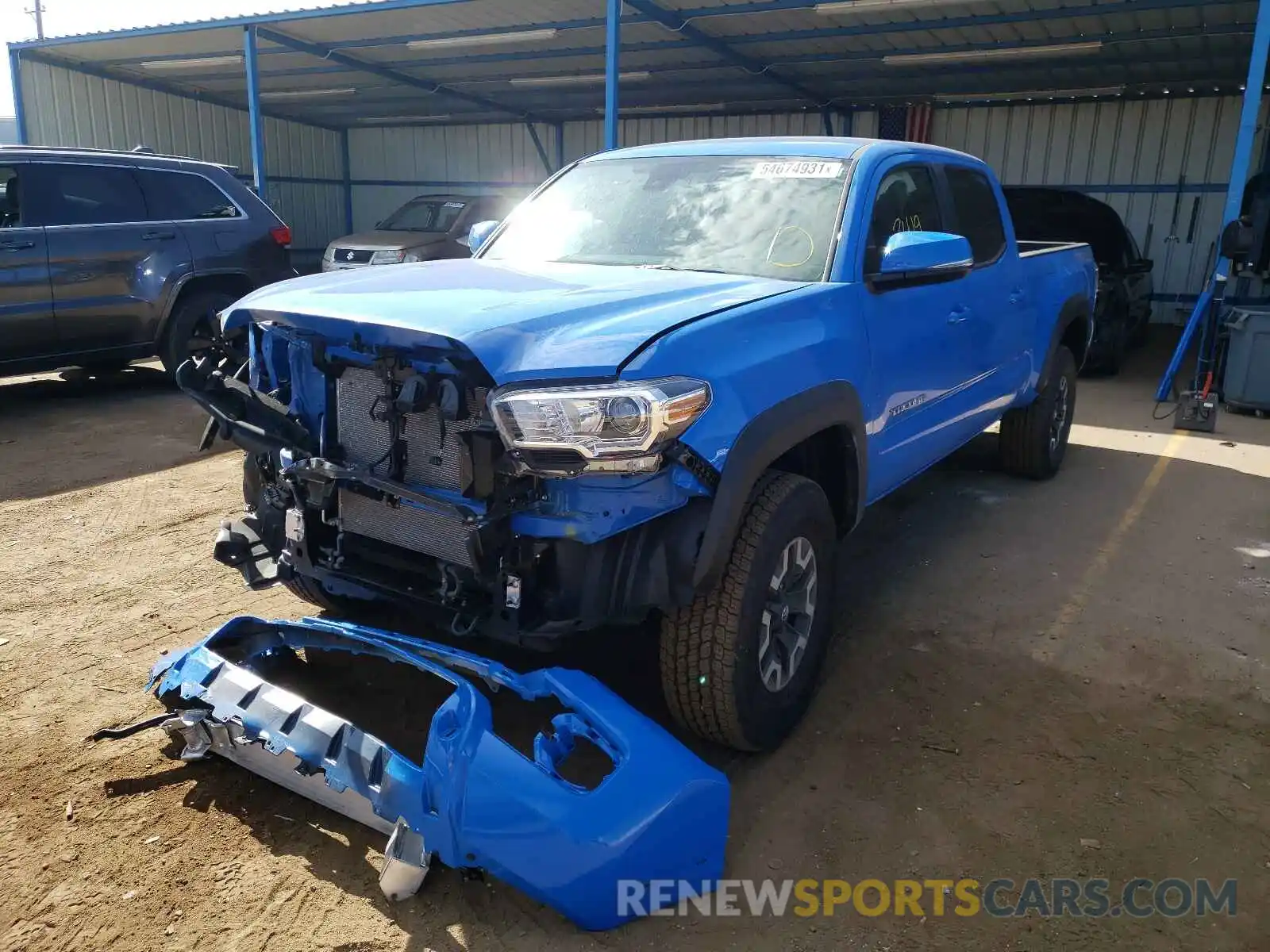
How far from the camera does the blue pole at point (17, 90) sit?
47.5 feet

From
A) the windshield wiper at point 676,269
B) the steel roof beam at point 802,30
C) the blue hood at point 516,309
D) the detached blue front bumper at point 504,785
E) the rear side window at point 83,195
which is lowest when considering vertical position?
the detached blue front bumper at point 504,785

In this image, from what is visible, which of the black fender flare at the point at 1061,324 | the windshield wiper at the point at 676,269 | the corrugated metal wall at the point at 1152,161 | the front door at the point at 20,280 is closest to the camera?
the windshield wiper at the point at 676,269

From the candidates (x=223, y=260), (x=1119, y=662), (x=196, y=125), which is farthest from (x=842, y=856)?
(x=196, y=125)

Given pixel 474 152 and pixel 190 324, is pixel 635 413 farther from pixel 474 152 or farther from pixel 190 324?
pixel 474 152

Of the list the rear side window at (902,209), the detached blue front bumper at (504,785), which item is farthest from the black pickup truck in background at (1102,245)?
the detached blue front bumper at (504,785)

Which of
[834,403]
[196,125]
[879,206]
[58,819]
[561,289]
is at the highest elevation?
[196,125]

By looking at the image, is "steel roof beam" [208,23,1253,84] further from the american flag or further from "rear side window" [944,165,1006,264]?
"rear side window" [944,165,1006,264]

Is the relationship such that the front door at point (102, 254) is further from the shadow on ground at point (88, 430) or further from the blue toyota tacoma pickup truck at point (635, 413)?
the blue toyota tacoma pickup truck at point (635, 413)

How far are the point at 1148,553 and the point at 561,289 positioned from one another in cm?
358

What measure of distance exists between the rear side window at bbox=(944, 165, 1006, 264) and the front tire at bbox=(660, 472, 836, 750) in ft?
6.89

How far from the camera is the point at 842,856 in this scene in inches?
103

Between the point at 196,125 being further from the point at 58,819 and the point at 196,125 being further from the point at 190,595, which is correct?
the point at 58,819

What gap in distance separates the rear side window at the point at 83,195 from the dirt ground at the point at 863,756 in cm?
270

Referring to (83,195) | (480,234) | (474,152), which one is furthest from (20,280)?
(474,152)
